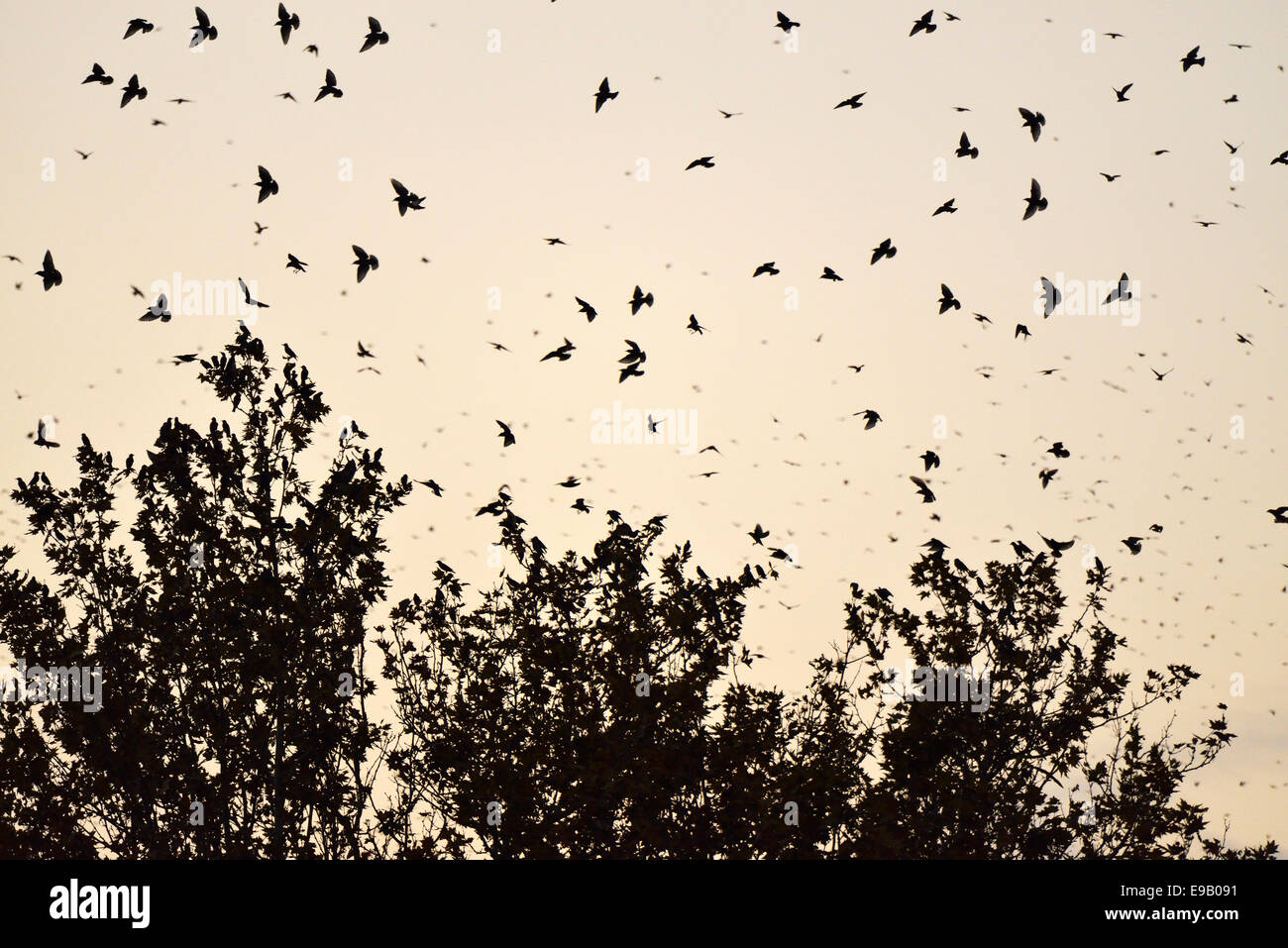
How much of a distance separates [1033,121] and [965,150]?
1504 mm

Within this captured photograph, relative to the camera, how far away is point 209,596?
74.6 ft

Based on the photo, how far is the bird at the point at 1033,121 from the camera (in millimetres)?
22625

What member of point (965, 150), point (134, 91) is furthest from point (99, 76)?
point (965, 150)

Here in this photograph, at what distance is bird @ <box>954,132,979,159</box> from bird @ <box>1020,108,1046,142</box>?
124cm

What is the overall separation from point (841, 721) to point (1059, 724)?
3.53 metres

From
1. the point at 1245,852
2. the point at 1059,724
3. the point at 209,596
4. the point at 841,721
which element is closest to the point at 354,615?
the point at 209,596

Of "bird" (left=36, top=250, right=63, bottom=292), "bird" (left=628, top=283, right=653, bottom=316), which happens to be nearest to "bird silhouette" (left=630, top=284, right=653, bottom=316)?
"bird" (left=628, top=283, right=653, bottom=316)

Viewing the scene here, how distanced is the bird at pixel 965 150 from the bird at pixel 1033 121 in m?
1.24

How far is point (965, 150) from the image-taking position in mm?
24141

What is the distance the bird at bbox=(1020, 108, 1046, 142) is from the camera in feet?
74.2

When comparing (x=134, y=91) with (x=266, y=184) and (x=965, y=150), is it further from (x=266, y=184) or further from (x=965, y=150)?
(x=965, y=150)

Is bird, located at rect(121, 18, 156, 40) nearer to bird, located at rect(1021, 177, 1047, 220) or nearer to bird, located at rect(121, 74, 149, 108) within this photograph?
bird, located at rect(121, 74, 149, 108)
